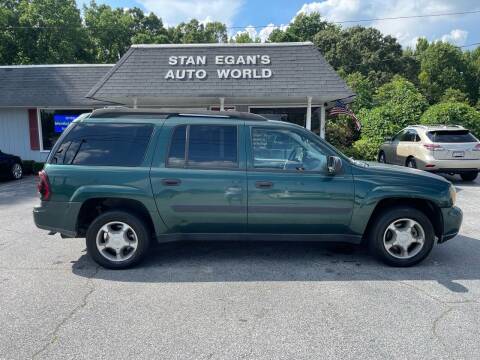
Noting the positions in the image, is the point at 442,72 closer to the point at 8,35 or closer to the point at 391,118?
the point at 391,118

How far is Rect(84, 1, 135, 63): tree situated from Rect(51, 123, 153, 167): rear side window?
1659 inches

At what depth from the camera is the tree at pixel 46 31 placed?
107 ft

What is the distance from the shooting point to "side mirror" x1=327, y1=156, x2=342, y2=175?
4.51m

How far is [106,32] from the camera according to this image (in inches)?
1737

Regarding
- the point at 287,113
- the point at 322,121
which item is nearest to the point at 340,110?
the point at 322,121

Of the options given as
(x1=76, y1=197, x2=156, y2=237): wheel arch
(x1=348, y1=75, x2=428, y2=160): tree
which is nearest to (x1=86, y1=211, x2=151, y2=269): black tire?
(x1=76, y1=197, x2=156, y2=237): wheel arch

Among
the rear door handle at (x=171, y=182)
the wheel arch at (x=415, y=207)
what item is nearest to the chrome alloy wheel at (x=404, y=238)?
the wheel arch at (x=415, y=207)

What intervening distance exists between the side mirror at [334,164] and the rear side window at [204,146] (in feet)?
3.65

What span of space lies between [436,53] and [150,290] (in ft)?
161

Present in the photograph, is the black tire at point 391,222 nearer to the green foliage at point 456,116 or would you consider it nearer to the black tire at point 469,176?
the black tire at point 469,176

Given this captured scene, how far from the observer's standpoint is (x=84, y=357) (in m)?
2.93

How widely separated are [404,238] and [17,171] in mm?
13451

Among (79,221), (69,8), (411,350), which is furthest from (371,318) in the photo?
(69,8)

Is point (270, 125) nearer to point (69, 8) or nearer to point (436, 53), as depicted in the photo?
point (69, 8)
